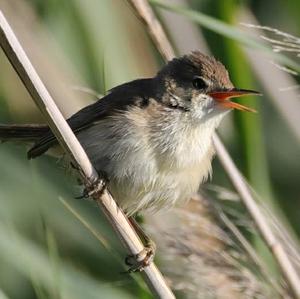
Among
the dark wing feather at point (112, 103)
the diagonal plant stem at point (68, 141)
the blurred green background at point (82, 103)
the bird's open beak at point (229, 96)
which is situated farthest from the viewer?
the dark wing feather at point (112, 103)

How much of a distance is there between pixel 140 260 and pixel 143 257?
1cm

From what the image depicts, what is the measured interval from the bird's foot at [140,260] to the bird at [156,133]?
5.8 inches

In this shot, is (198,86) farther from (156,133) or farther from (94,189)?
(94,189)

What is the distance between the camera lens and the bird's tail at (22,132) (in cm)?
257

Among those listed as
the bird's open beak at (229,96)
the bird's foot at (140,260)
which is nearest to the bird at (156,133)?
the bird's open beak at (229,96)

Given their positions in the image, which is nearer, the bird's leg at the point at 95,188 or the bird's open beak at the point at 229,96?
the bird's leg at the point at 95,188

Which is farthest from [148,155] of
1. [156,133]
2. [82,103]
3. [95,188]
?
[82,103]

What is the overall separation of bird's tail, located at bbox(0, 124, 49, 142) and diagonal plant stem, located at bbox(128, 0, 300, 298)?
1.50 ft

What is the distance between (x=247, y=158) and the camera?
237 cm

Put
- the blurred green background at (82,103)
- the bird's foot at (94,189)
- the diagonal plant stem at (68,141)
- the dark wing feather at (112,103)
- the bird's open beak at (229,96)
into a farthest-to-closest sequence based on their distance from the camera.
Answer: the dark wing feather at (112,103) < the blurred green background at (82,103) < the bird's open beak at (229,96) < the bird's foot at (94,189) < the diagonal plant stem at (68,141)

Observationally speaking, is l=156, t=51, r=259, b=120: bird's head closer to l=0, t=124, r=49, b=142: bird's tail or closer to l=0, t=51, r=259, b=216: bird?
l=0, t=51, r=259, b=216: bird

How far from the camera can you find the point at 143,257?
227 centimetres

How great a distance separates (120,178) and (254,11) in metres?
1.45

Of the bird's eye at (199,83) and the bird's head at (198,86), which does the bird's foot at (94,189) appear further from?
the bird's eye at (199,83)
